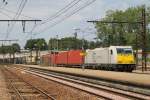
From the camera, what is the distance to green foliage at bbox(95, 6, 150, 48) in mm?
117306

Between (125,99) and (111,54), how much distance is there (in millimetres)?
37592

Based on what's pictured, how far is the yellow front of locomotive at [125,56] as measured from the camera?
182 feet

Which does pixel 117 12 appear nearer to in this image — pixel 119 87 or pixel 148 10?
pixel 148 10

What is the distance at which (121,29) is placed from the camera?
12300cm

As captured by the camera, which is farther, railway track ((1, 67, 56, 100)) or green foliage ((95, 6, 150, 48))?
green foliage ((95, 6, 150, 48))

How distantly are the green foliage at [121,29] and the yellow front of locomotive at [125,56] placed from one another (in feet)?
187

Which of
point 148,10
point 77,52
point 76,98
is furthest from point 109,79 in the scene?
point 148,10

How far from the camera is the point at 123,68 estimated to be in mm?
55688

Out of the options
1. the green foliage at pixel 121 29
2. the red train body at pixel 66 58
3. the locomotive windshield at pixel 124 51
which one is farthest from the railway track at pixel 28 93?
the green foliage at pixel 121 29

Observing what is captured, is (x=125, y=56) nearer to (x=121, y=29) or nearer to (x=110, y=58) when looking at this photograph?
(x=110, y=58)

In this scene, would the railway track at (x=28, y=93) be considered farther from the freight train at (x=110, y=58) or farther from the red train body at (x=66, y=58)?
the red train body at (x=66, y=58)

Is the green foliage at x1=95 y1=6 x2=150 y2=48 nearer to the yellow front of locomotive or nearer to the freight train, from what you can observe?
the freight train

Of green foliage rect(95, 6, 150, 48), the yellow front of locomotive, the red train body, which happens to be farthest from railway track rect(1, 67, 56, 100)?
green foliage rect(95, 6, 150, 48)

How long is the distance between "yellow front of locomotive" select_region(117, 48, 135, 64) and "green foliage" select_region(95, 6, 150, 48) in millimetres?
57036
